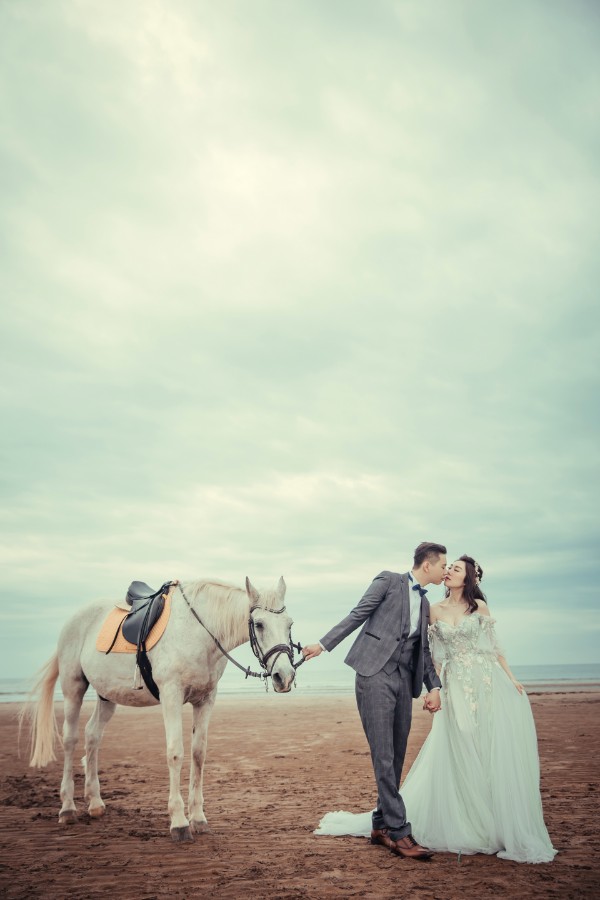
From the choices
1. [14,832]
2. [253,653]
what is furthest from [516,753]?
[14,832]

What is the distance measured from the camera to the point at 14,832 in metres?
5.95

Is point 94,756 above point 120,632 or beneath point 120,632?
beneath

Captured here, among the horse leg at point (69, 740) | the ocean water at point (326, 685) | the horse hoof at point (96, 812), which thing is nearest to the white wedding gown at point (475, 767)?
the horse hoof at point (96, 812)

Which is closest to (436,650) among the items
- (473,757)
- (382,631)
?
(382,631)

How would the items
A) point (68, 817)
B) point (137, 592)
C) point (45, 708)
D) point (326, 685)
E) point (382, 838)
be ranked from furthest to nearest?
1. point (326, 685)
2. point (45, 708)
3. point (137, 592)
4. point (68, 817)
5. point (382, 838)

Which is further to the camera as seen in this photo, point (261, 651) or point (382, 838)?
point (261, 651)

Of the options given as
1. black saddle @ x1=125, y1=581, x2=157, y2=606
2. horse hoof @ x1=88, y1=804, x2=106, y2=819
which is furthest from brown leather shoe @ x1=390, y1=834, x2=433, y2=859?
horse hoof @ x1=88, y1=804, x2=106, y2=819

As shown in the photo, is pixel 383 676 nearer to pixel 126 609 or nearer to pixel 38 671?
pixel 126 609

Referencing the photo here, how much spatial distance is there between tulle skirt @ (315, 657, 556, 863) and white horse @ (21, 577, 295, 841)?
55.0 inches

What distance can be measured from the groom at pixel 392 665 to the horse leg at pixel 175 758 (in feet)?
5.08

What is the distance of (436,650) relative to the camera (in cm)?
548

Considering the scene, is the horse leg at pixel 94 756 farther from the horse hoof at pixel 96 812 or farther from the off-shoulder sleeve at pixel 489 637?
the off-shoulder sleeve at pixel 489 637

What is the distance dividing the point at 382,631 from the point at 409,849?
62.7 inches

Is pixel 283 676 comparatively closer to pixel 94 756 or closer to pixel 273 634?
pixel 273 634
